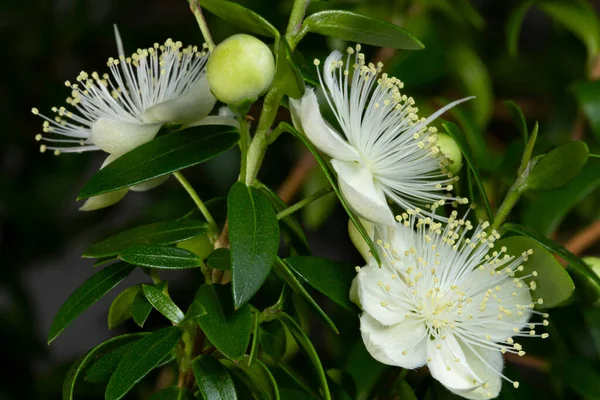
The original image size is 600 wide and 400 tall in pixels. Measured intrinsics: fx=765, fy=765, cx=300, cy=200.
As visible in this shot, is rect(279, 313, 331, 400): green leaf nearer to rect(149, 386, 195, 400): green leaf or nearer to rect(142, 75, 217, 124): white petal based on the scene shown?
rect(149, 386, 195, 400): green leaf

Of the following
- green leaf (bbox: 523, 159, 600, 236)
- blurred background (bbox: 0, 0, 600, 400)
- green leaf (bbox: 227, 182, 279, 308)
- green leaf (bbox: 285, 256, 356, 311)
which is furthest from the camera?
blurred background (bbox: 0, 0, 600, 400)

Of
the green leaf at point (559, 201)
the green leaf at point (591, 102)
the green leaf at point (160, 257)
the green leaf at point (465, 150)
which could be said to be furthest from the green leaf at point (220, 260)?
the green leaf at point (591, 102)

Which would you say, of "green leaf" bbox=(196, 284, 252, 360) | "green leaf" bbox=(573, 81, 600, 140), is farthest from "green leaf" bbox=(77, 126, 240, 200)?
"green leaf" bbox=(573, 81, 600, 140)

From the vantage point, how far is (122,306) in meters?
0.80

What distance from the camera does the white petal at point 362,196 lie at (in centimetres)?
67

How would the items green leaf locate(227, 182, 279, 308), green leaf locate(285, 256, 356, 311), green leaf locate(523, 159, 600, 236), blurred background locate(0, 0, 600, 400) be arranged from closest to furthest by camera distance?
green leaf locate(227, 182, 279, 308) < green leaf locate(285, 256, 356, 311) < green leaf locate(523, 159, 600, 236) < blurred background locate(0, 0, 600, 400)

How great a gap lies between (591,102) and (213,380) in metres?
0.81

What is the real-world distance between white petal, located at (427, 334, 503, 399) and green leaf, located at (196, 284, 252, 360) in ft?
0.61

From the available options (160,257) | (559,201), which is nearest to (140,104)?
(160,257)

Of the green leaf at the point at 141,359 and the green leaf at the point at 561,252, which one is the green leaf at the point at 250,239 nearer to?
the green leaf at the point at 141,359

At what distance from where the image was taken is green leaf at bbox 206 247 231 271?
695mm

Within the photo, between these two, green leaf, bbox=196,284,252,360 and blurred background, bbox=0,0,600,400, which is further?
blurred background, bbox=0,0,600,400

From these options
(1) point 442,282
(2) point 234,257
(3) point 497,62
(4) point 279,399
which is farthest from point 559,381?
(3) point 497,62

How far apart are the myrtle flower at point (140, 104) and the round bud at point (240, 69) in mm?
74
